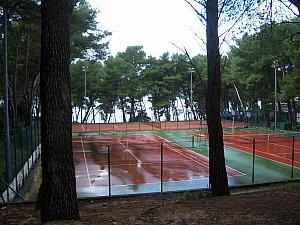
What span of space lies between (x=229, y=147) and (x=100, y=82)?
29.6 m

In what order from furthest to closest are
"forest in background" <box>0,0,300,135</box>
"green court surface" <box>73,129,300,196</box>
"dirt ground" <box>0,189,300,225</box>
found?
"forest in background" <box>0,0,300,135</box> < "green court surface" <box>73,129,300,196</box> < "dirt ground" <box>0,189,300,225</box>

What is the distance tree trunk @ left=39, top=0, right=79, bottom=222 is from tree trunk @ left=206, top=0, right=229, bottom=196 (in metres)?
4.57

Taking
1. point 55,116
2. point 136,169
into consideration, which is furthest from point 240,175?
point 55,116

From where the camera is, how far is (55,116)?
562cm

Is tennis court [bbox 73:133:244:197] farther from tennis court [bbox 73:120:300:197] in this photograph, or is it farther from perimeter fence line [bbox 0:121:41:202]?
perimeter fence line [bbox 0:121:41:202]

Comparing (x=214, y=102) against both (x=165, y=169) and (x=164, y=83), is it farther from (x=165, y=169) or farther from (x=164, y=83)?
(x=164, y=83)

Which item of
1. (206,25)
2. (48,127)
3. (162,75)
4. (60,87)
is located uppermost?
(162,75)

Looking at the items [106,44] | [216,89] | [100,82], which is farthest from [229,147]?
[100,82]

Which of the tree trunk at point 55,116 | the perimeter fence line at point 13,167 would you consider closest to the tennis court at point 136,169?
the perimeter fence line at point 13,167

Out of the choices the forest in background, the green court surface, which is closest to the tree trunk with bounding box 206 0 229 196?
the green court surface

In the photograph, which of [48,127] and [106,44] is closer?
[48,127]

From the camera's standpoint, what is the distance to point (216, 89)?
371 inches

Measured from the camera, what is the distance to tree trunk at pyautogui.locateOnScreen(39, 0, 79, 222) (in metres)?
5.62

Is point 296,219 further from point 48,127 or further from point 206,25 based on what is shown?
point 206,25
